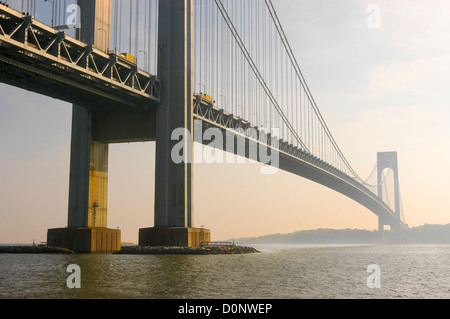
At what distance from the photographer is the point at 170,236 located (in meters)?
47.3

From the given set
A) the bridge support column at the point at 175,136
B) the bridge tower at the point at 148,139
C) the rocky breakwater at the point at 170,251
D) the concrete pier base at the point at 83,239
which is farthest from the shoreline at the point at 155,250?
the bridge support column at the point at 175,136

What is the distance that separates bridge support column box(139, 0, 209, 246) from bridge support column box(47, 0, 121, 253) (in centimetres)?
366

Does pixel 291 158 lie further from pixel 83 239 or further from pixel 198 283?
pixel 198 283

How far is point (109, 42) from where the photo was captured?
167ft

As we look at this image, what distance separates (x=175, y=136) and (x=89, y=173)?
759cm

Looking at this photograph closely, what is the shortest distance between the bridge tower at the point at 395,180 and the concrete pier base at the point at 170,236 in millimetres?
87888

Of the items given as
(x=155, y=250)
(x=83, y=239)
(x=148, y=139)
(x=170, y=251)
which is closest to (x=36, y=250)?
(x=83, y=239)

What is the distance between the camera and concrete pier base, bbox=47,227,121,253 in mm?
46125

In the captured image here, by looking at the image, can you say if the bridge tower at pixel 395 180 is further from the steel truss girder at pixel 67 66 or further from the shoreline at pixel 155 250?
the steel truss girder at pixel 67 66

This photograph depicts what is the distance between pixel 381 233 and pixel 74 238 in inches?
3891

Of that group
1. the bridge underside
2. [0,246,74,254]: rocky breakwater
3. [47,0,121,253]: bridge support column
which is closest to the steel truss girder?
[47,0,121,253]: bridge support column

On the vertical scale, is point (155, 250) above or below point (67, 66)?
below
